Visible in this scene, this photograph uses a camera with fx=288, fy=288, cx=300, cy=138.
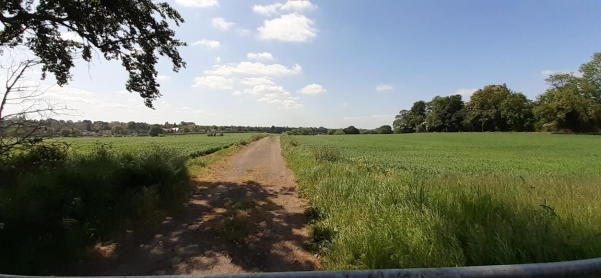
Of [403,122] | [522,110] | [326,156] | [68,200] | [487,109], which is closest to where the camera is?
[68,200]

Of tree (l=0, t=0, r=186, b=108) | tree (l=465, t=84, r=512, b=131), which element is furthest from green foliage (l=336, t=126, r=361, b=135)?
tree (l=0, t=0, r=186, b=108)

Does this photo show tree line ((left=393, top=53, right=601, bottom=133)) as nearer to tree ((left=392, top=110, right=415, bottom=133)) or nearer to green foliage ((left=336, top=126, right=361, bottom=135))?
tree ((left=392, top=110, right=415, bottom=133))

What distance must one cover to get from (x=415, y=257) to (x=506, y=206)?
285cm

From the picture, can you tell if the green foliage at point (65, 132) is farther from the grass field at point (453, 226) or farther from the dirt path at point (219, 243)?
the grass field at point (453, 226)

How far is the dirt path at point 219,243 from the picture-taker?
14.8 ft

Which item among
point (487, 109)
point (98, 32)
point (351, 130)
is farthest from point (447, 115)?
point (98, 32)

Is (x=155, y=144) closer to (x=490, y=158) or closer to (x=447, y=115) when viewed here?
(x=490, y=158)

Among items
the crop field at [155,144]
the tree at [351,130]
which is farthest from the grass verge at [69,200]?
the tree at [351,130]

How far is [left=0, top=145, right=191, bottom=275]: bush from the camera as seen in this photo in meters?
4.57

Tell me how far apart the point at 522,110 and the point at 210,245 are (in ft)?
335

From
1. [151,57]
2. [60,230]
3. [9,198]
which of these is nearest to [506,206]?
[60,230]

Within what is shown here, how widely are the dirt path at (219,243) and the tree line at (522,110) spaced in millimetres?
83985

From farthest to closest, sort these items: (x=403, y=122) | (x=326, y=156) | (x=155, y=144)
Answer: (x=403, y=122) < (x=155, y=144) < (x=326, y=156)

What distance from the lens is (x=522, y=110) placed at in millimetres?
83000
